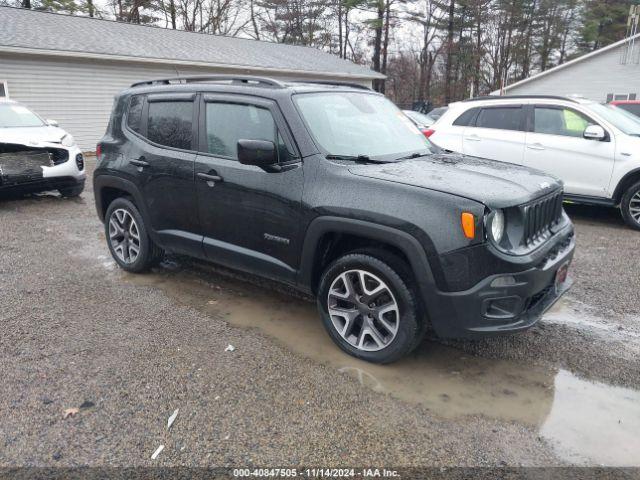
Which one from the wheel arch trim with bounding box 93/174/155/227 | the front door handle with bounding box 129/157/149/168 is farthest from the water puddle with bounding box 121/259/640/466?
the front door handle with bounding box 129/157/149/168

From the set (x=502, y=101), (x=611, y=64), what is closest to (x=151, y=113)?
(x=502, y=101)

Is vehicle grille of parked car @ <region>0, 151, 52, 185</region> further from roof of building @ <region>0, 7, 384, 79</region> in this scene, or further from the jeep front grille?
roof of building @ <region>0, 7, 384, 79</region>

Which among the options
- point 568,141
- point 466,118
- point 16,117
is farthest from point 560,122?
point 16,117

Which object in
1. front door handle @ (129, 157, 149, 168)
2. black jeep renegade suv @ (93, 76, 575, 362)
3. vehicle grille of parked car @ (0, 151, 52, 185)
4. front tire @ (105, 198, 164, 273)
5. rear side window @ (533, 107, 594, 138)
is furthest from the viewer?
vehicle grille of parked car @ (0, 151, 52, 185)

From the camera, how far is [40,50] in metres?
14.8

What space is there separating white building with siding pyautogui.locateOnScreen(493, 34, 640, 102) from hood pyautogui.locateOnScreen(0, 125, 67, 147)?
972 inches

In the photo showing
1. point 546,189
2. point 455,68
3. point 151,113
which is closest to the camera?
point 546,189

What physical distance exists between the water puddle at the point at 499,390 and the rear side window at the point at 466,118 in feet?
17.3

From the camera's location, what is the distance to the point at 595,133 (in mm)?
7004

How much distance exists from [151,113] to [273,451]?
3.41 meters

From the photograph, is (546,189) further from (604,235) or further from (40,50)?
(40,50)

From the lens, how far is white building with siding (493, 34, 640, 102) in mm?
24219

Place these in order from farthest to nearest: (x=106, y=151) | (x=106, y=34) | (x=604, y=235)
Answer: (x=106, y=34) → (x=604, y=235) → (x=106, y=151)

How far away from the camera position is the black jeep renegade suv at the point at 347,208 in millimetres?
3057
